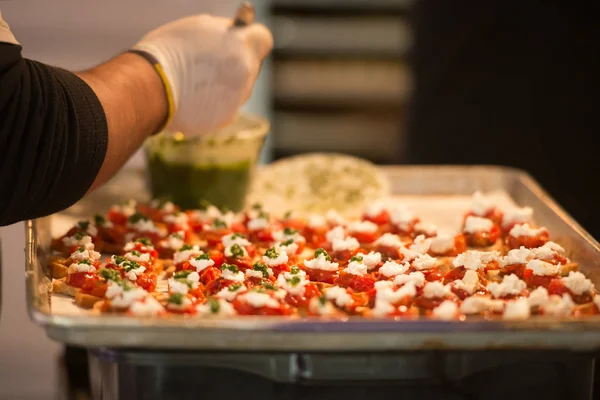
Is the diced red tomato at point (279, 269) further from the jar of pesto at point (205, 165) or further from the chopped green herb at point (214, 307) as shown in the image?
the jar of pesto at point (205, 165)

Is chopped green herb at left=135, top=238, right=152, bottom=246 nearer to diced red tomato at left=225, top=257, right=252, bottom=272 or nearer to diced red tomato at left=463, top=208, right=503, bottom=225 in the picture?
diced red tomato at left=225, top=257, right=252, bottom=272

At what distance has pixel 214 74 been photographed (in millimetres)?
1486

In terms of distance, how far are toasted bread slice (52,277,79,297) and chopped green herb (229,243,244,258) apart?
0.27 metres

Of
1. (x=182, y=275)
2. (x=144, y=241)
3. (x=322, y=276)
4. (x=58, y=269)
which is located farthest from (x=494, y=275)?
(x=58, y=269)

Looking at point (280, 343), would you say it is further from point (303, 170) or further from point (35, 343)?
point (35, 343)

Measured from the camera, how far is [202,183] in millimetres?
1705

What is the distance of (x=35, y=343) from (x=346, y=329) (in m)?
1.76

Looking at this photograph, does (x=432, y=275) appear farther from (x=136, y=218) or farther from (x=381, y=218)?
(x=136, y=218)

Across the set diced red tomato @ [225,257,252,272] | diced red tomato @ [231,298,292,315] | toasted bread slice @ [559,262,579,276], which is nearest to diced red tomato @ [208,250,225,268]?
diced red tomato @ [225,257,252,272]

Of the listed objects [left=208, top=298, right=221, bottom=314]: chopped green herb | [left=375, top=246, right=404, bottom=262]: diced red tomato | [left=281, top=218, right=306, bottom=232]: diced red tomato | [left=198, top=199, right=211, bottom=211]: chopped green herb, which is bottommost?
[left=198, top=199, right=211, bottom=211]: chopped green herb

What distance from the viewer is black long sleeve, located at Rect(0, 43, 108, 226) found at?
104cm

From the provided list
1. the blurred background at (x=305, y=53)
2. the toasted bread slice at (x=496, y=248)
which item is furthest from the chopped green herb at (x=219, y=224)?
the blurred background at (x=305, y=53)

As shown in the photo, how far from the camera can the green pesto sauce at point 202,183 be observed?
170 cm

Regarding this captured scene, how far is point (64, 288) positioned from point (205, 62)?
52cm
